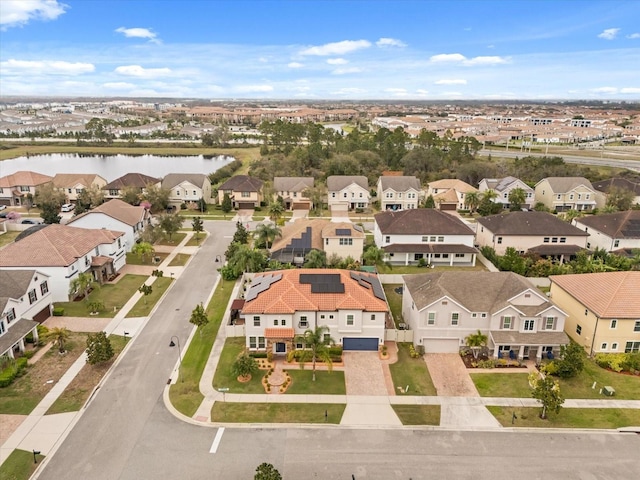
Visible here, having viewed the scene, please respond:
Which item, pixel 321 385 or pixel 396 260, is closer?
pixel 321 385

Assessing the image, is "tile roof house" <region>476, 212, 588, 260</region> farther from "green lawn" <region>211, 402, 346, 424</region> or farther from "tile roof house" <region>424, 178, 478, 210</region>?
"green lawn" <region>211, 402, 346, 424</region>

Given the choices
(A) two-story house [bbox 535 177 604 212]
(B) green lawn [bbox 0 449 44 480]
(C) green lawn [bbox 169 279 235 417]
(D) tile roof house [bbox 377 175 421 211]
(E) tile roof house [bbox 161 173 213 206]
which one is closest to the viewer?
(B) green lawn [bbox 0 449 44 480]

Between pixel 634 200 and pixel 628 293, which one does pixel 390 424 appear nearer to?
pixel 628 293

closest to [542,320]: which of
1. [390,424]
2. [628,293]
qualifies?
[628,293]

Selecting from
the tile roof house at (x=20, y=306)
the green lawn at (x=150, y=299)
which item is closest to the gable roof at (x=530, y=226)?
the green lawn at (x=150, y=299)

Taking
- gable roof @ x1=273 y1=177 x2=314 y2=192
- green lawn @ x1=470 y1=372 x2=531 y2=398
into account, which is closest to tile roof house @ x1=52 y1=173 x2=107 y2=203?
gable roof @ x1=273 y1=177 x2=314 y2=192
